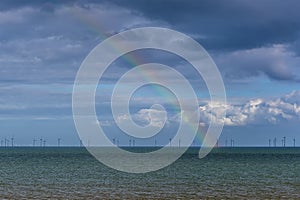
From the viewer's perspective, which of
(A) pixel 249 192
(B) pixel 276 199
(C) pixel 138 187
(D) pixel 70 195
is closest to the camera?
(B) pixel 276 199

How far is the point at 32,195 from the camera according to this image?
68.2m

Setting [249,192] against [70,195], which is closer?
[70,195]

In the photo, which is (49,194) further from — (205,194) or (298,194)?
(298,194)

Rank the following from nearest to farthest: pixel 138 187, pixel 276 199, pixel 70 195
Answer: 1. pixel 276 199
2. pixel 70 195
3. pixel 138 187

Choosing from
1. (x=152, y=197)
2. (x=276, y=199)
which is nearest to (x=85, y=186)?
(x=152, y=197)

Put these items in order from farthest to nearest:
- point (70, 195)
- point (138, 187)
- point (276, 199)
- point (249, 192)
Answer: point (138, 187)
point (249, 192)
point (70, 195)
point (276, 199)

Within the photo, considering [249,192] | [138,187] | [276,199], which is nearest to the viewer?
[276,199]

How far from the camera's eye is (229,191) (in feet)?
244

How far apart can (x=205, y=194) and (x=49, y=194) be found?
19.9 m

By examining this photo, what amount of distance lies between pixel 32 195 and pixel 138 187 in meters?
18.8

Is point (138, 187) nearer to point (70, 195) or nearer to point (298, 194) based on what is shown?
point (70, 195)

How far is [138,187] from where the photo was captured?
81875 mm

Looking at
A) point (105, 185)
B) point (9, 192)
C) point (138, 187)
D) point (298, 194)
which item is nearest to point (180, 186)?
point (138, 187)

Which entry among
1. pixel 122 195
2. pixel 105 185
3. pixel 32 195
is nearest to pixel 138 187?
pixel 105 185
